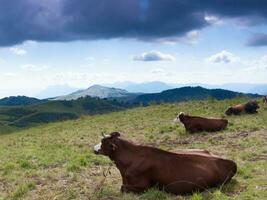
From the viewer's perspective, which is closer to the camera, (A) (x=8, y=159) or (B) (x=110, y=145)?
(B) (x=110, y=145)

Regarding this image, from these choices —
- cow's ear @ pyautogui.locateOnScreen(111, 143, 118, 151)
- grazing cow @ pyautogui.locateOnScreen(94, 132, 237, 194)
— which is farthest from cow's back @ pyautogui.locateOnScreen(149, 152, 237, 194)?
cow's ear @ pyautogui.locateOnScreen(111, 143, 118, 151)

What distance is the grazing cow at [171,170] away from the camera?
39.1 ft

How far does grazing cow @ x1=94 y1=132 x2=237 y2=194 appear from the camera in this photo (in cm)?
1191

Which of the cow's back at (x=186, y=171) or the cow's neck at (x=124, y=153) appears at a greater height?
the cow's neck at (x=124, y=153)

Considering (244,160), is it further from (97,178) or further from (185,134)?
(185,134)

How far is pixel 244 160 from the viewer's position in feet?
54.9

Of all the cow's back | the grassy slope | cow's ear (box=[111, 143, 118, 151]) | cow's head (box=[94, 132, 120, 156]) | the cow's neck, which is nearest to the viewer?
the cow's back

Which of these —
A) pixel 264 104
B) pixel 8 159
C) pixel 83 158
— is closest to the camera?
pixel 83 158

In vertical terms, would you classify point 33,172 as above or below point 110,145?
below

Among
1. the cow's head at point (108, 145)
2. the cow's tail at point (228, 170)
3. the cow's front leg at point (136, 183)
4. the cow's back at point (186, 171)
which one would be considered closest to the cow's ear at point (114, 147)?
the cow's head at point (108, 145)

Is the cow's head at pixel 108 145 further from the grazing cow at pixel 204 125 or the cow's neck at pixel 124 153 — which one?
the grazing cow at pixel 204 125

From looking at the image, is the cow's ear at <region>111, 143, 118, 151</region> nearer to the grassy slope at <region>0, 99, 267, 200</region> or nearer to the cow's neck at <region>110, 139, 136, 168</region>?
the cow's neck at <region>110, 139, 136, 168</region>

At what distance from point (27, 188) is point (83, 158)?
423 cm

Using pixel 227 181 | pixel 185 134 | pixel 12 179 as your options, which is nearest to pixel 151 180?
pixel 227 181
